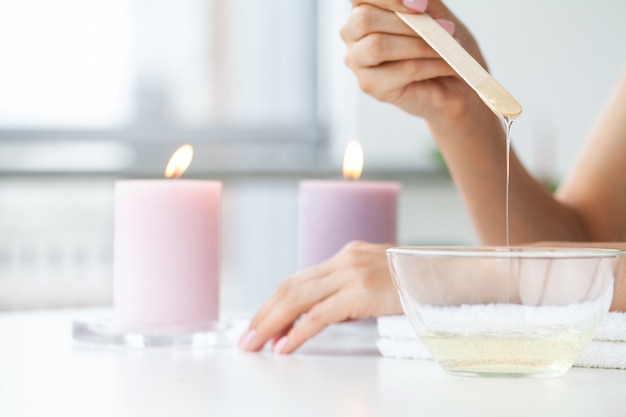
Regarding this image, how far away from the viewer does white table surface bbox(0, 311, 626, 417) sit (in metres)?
0.49

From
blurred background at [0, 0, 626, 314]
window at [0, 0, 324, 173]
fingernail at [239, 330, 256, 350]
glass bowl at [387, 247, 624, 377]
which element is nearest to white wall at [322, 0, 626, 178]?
blurred background at [0, 0, 626, 314]

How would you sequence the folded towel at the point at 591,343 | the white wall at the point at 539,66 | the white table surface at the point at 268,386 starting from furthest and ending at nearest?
the white wall at the point at 539,66 < the folded towel at the point at 591,343 < the white table surface at the point at 268,386

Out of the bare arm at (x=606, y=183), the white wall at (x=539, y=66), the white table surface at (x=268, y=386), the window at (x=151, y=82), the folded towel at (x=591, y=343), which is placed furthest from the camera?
the white wall at (x=539, y=66)

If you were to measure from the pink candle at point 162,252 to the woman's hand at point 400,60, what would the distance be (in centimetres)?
19

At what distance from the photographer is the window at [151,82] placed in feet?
10.8

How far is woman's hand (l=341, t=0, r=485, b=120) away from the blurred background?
96.8 inches

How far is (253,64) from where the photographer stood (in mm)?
3494

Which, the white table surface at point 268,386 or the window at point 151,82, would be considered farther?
the window at point 151,82

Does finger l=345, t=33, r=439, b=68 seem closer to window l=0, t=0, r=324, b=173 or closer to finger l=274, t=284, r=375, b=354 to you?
finger l=274, t=284, r=375, b=354

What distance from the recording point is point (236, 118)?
353 centimetres

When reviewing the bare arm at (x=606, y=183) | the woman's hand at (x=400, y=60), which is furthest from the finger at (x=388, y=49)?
the bare arm at (x=606, y=183)

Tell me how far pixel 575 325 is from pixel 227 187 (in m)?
2.97

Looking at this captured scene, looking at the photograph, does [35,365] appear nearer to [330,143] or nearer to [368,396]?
[368,396]

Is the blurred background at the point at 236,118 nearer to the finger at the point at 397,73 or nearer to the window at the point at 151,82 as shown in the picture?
the window at the point at 151,82
